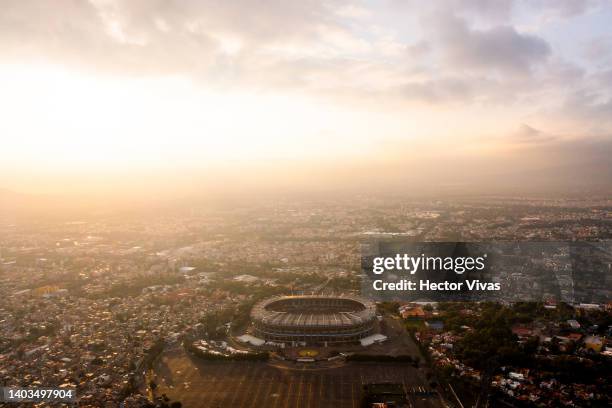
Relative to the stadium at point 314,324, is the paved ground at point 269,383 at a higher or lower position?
lower

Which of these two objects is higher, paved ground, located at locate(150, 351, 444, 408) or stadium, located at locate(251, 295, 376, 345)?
stadium, located at locate(251, 295, 376, 345)

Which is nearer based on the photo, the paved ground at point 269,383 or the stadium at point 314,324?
the paved ground at point 269,383

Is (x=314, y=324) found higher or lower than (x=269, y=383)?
higher

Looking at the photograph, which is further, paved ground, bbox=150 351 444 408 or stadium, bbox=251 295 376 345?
stadium, bbox=251 295 376 345

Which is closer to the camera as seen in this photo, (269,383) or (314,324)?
(269,383)
